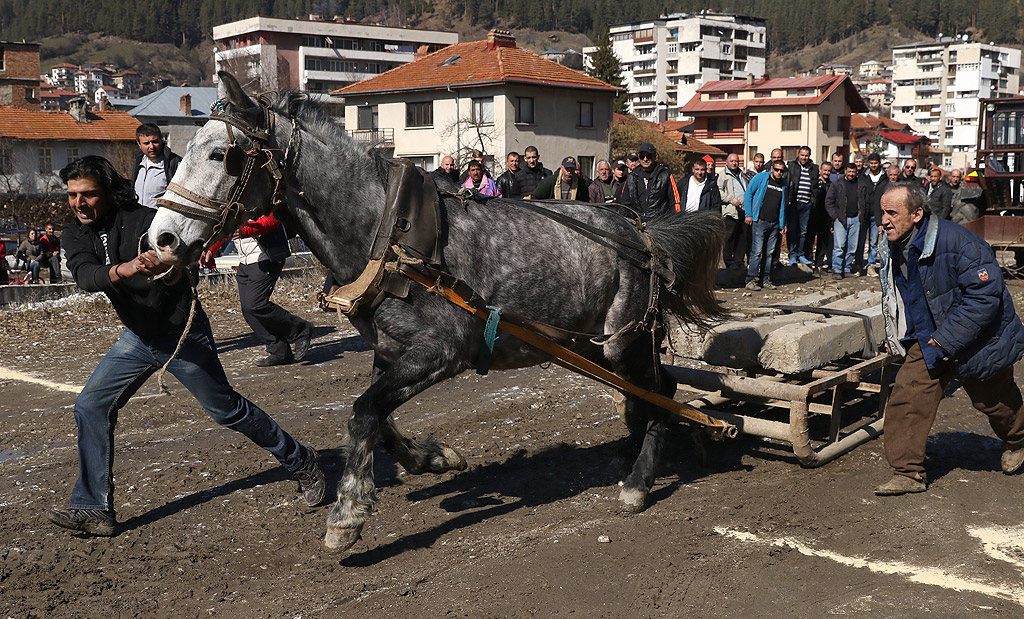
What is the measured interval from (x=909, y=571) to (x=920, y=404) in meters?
1.28

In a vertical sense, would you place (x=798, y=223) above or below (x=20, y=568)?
above

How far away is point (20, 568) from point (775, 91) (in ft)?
235

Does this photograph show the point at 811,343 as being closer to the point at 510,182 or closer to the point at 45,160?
the point at 510,182

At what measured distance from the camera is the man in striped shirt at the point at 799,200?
15188mm

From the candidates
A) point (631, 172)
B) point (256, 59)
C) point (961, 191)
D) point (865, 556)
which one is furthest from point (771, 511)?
point (256, 59)

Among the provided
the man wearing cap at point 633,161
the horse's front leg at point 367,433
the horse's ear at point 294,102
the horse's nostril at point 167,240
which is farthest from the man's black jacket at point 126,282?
the man wearing cap at point 633,161

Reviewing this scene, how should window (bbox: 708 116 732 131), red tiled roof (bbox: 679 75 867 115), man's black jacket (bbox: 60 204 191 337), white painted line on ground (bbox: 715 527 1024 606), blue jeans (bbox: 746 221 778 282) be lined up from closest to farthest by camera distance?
white painted line on ground (bbox: 715 527 1024 606) < man's black jacket (bbox: 60 204 191 337) < blue jeans (bbox: 746 221 778 282) < red tiled roof (bbox: 679 75 867 115) < window (bbox: 708 116 732 131)

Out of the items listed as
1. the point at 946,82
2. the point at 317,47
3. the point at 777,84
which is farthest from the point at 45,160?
the point at 946,82

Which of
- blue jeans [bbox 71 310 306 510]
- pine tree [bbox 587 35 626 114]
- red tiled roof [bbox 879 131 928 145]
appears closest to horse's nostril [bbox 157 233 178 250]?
blue jeans [bbox 71 310 306 510]

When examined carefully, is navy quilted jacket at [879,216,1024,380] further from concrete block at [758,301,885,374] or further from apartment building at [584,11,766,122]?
apartment building at [584,11,766,122]

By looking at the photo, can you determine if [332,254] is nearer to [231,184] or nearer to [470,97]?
[231,184]

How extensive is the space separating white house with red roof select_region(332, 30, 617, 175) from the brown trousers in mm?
38376

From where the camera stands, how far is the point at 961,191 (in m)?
16.6

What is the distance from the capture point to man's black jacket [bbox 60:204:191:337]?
469cm
